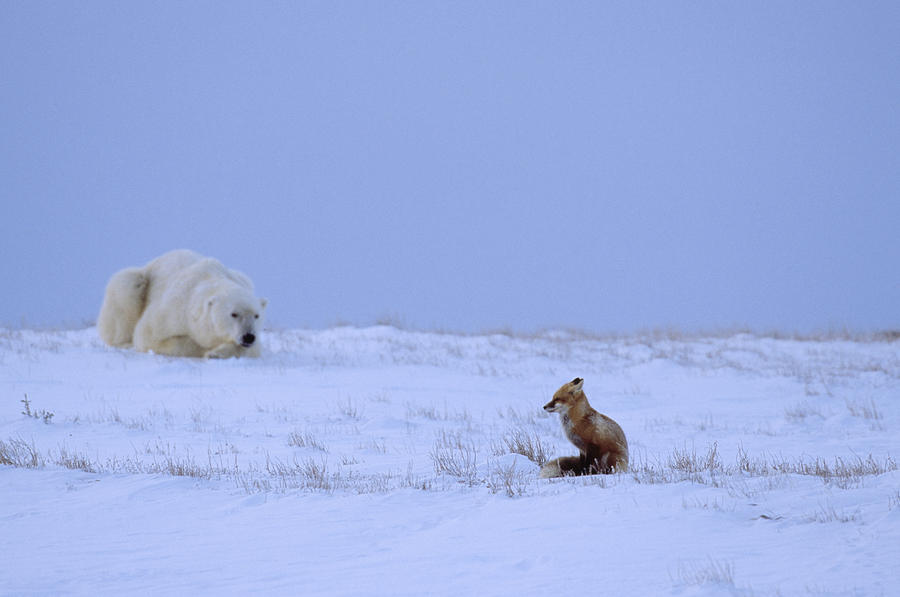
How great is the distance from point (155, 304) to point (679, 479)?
1251 centimetres

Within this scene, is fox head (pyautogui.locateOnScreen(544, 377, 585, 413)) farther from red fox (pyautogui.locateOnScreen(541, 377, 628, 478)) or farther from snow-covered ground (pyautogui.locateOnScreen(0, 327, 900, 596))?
snow-covered ground (pyautogui.locateOnScreen(0, 327, 900, 596))

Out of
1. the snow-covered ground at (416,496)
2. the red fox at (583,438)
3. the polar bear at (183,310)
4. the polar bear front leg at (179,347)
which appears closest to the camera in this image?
the snow-covered ground at (416,496)

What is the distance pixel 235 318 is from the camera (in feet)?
47.3

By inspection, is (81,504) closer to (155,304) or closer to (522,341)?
(155,304)

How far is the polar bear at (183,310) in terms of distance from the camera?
1451 cm

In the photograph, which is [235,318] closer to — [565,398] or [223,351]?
[223,351]

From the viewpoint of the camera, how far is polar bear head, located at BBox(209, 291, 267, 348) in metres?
14.4

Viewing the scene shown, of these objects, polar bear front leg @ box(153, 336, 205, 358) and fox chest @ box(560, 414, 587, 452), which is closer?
fox chest @ box(560, 414, 587, 452)

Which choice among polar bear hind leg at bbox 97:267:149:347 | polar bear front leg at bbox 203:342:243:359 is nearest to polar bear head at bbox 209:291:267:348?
polar bear front leg at bbox 203:342:243:359

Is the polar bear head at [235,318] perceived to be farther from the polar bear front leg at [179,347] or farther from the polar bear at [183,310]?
the polar bear front leg at [179,347]

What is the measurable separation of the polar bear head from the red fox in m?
9.49

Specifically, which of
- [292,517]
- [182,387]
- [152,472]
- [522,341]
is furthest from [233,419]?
[522,341]

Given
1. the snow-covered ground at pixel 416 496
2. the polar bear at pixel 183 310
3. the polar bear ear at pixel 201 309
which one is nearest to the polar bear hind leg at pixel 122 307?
the polar bear at pixel 183 310

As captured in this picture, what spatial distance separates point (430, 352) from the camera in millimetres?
16719
